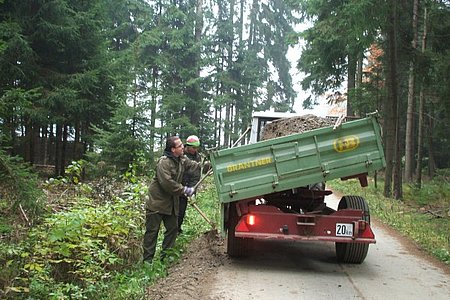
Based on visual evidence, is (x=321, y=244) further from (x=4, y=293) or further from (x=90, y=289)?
(x=4, y=293)

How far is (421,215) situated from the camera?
13.4 meters

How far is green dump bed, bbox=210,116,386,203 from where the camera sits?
6.50 m

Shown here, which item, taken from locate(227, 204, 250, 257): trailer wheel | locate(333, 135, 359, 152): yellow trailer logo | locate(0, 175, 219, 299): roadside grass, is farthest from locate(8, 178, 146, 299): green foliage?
locate(333, 135, 359, 152): yellow trailer logo

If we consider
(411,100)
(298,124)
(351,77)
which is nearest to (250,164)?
(298,124)

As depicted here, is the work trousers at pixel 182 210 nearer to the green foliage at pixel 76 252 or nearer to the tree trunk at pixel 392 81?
the green foliage at pixel 76 252

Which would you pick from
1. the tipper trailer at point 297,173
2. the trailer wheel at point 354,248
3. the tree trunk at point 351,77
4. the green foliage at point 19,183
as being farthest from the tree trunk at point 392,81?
the green foliage at point 19,183

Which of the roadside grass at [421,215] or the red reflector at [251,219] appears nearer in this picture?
the red reflector at [251,219]

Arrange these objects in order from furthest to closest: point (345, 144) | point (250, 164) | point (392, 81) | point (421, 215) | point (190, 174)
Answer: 1. point (392, 81)
2. point (421, 215)
3. point (190, 174)
4. point (345, 144)
5. point (250, 164)

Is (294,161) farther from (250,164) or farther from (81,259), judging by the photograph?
(81,259)

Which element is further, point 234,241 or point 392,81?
point 392,81

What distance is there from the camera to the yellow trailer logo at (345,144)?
6.73m

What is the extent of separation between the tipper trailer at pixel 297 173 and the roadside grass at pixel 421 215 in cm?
269

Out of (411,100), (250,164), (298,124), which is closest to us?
(250,164)

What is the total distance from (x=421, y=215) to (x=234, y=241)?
8.49 metres
